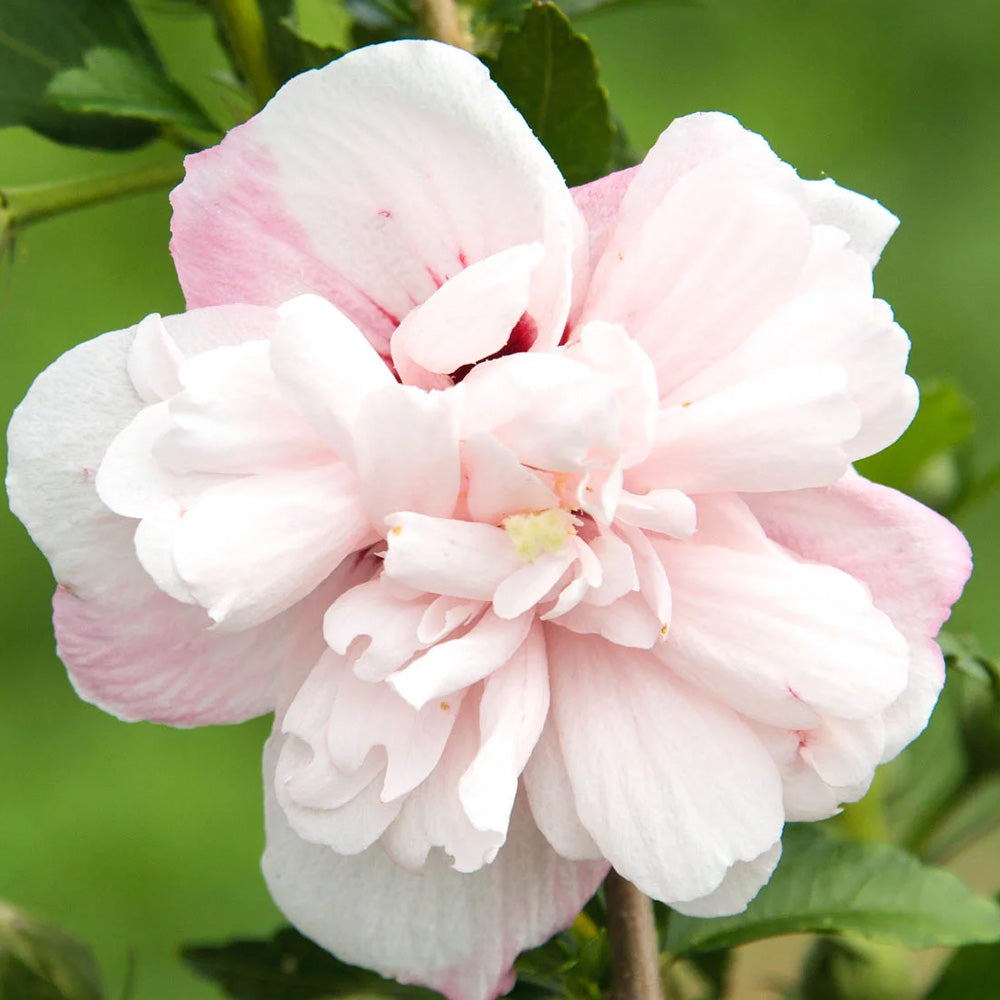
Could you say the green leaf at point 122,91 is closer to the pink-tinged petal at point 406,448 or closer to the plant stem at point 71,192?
the plant stem at point 71,192

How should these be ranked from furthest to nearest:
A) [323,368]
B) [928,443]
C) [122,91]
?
[928,443] < [122,91] < [323,368]

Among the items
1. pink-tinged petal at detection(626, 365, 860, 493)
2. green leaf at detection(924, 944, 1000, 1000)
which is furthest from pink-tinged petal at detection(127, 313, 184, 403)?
green leaf at detection(924, 944, 1000, 1000)

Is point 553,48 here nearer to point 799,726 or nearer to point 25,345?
point 799,726

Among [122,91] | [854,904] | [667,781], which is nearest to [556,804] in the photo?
[667,781]

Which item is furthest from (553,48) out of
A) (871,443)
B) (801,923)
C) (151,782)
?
(151,782)

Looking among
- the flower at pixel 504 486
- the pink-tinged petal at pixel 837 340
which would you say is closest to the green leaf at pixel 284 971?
the flower at pixel 504 486

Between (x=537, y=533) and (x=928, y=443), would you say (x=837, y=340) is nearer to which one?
(x=537, y=533)
